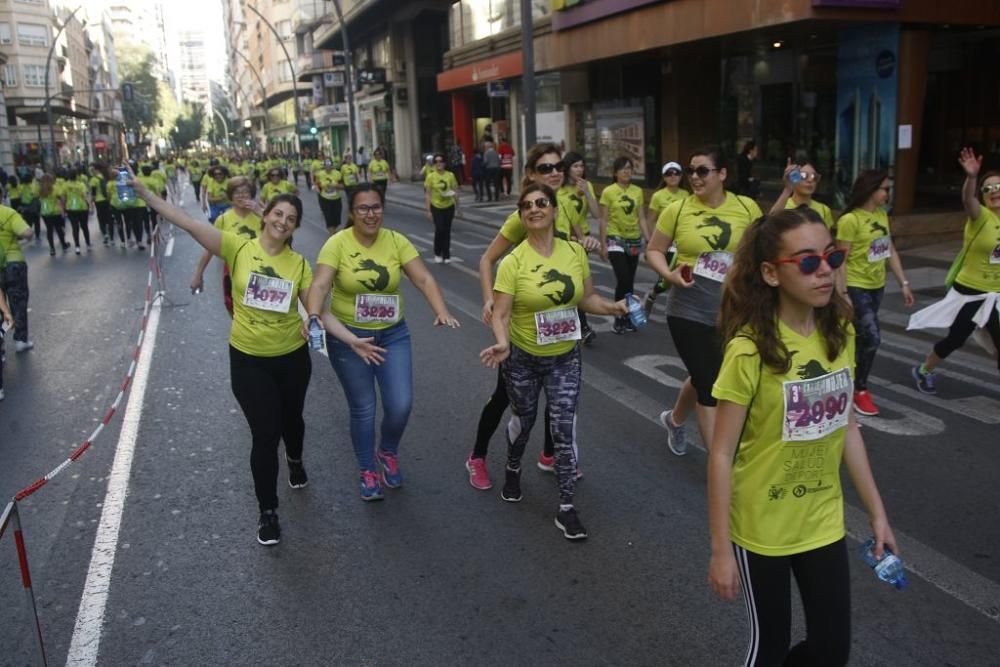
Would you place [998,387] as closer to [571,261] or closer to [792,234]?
→ [571,261]

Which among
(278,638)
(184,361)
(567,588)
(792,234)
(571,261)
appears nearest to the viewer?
(792,234)

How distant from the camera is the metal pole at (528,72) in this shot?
63.1 ft

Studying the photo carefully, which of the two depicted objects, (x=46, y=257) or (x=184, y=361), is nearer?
(x=184, y=361)

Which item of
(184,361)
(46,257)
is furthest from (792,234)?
(46,257)

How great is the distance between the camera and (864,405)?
6.71 meters

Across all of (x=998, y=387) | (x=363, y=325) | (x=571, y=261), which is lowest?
(x=998, y=387)

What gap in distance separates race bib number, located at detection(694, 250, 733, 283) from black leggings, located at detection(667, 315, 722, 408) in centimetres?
29

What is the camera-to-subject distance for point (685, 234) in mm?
5406

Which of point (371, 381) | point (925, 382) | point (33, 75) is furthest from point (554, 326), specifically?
point (33, 75)

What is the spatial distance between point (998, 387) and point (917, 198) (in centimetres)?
1260

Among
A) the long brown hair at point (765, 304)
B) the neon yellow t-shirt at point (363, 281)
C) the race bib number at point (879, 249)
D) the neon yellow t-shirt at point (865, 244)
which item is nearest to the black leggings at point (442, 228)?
the neon yellow t-shirt at point (865, 244)

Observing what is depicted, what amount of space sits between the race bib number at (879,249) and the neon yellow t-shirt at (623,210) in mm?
3258

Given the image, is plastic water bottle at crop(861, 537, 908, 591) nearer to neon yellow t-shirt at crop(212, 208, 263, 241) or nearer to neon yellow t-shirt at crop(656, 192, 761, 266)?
neon yellow t-shirt at crop(656, 192, 761, 266)

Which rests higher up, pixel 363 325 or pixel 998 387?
pixel 363 325
